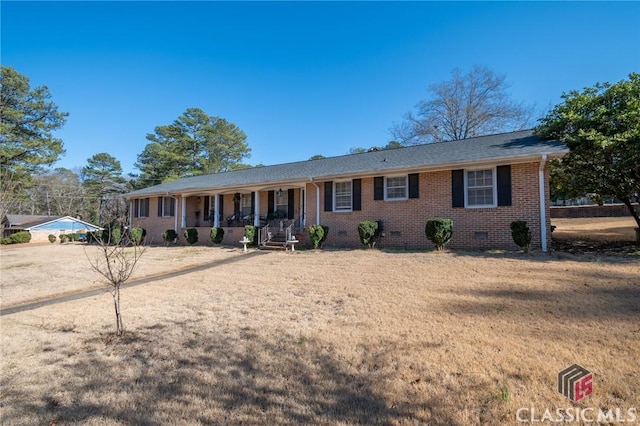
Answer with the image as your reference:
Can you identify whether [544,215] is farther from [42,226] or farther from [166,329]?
[42,226]

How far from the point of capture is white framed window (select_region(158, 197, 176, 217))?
21.1 m

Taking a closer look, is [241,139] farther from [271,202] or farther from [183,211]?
[271,202]

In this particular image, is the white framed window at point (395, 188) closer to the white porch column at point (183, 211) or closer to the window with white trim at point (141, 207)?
the white porch column at point (183, 211)

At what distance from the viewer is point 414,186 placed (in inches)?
491

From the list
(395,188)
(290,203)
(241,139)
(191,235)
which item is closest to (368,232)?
(395,188)

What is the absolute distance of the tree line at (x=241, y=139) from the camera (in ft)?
32.4

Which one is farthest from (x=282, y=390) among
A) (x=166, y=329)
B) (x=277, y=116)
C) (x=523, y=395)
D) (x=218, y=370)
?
(x=277, y=116)

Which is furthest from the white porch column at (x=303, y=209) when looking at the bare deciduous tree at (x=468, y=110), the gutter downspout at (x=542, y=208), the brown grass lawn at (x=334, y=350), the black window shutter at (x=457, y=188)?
the bare deciduous tree at (x=468, y=110)

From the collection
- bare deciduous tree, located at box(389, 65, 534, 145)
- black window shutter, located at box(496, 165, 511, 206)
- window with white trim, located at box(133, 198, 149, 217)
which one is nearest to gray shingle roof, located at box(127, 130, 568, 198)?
black window shutter, located at box(496, 165, 511, 206)

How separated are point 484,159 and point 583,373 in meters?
9.14

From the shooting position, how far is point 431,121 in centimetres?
2819

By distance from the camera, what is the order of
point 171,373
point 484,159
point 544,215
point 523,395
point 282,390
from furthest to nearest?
1. point 484,159
2. point 544,215
3. point 171,373
4. point 282,390
5. point 523,395

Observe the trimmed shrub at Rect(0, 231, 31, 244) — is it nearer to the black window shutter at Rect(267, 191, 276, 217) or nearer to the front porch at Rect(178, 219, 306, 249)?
the front porch at Rect(178, 219, 306, 249)

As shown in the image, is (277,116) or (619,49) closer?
(619,49)
